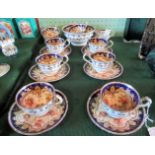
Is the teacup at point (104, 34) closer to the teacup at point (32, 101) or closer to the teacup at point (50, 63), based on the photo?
the teacup at point (50, 63)

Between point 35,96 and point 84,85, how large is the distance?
0.18 metres

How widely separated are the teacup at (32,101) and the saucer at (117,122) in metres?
0.11

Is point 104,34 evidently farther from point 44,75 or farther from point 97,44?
point 44,75

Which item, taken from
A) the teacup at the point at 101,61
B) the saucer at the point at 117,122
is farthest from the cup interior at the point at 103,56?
the saucer at the point at 117,122

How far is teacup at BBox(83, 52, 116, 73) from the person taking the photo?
0.56 meters

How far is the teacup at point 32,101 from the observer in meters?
0.40

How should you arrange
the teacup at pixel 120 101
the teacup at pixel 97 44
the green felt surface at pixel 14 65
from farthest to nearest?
the teacup at pixel 97 44 → the green felt surface at pixel 14 65 → the teacup at pixel 120 101

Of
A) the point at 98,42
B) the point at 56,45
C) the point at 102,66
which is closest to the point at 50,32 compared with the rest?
the point at 56,45

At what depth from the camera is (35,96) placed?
439mm

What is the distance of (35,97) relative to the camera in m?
0.44

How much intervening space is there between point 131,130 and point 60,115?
0.18 meters

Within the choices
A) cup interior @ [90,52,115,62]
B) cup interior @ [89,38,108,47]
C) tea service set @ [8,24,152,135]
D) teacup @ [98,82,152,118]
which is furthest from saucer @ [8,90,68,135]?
cup interior @ [89,38,108,47]
